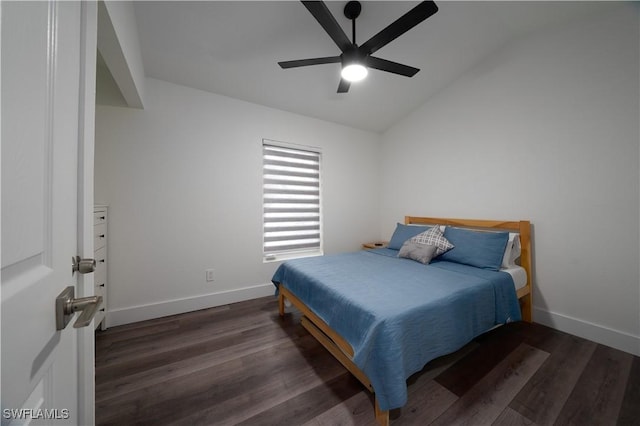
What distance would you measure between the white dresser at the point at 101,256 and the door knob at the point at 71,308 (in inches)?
70.5

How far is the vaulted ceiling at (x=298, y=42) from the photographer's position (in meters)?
1.81

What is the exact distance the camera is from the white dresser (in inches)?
72.9

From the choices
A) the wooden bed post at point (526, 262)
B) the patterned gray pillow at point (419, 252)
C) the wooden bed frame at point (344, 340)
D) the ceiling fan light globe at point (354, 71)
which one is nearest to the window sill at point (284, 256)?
the wooden bed frame at point (344, 340)

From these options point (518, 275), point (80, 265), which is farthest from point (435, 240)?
point (80, 265)

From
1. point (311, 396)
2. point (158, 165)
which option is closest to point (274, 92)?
point (158, 165)

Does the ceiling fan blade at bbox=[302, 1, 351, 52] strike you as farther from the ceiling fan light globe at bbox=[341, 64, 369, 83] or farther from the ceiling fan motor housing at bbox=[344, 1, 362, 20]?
the ceiling fan motor housing at bbox=[344, 1, 362, 20]

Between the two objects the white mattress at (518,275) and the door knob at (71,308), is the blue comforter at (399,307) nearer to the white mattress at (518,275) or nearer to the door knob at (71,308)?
the white mattress at (518,275)

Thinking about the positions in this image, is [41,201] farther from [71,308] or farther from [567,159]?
[567,159]

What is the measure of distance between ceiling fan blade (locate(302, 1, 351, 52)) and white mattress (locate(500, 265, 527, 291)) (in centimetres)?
242

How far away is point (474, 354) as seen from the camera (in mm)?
1760

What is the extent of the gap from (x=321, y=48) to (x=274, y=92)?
0.76m

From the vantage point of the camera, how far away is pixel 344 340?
1.46 m

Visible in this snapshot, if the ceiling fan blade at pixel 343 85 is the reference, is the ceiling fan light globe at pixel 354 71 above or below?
below

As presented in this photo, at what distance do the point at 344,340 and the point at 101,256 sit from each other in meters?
2.22
